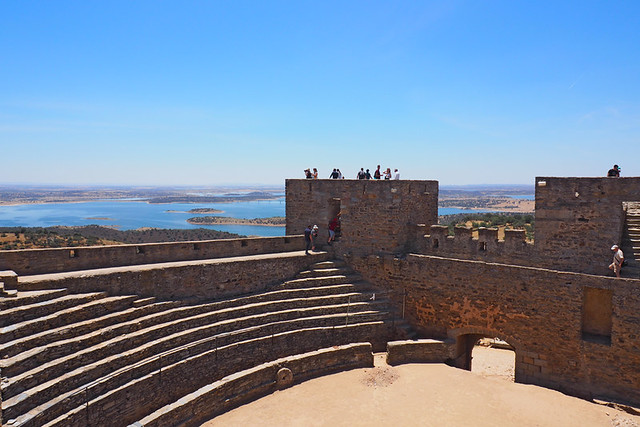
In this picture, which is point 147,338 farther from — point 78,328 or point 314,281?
point 314,281

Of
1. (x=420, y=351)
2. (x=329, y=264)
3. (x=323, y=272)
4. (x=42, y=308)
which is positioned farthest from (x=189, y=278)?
(x=420, y=351)

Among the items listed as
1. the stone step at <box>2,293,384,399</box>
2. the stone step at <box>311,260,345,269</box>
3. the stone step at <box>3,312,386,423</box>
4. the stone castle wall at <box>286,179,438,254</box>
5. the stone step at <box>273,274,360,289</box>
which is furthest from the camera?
the stone step at <box>311,260,345,269</box>

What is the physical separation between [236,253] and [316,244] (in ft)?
10.1

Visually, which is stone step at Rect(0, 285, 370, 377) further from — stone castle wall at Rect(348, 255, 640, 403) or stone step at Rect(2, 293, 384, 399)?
stone castle wall at Rect(348, 255, 640, 403)

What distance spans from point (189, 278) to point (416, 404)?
7.16 metres

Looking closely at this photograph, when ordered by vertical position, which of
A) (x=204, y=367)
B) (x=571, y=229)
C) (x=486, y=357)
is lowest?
(x=486, y=357)

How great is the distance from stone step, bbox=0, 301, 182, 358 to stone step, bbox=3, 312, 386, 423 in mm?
887

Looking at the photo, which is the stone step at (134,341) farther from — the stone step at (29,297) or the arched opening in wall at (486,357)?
the arched opening in wall at (486,357)

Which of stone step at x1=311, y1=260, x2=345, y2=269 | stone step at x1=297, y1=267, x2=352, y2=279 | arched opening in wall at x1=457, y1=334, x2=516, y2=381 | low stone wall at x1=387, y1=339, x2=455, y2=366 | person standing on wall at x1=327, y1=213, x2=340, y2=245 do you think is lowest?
arched opening in wall at x1=457, y1=334, x2=516, y2=381

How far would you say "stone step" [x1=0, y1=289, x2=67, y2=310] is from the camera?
901 cm

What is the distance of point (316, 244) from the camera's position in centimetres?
1591

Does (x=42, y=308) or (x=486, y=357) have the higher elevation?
(x=42, y=308)

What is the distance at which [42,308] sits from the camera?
9352 mm

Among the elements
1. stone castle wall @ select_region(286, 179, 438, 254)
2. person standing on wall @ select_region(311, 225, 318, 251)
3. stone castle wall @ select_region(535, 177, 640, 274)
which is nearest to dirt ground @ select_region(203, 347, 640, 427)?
stone castle wall @ select_region(535, 177, 640, 274)
